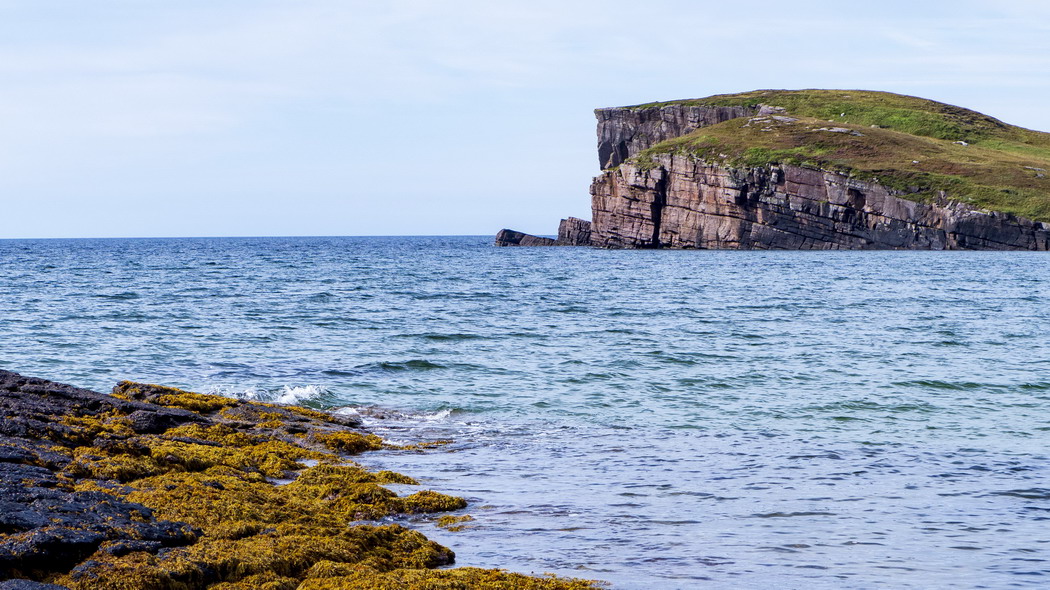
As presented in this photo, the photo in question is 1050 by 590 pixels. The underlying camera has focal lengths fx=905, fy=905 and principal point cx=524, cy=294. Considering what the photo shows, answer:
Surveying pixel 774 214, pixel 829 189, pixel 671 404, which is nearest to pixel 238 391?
pixel 671 404

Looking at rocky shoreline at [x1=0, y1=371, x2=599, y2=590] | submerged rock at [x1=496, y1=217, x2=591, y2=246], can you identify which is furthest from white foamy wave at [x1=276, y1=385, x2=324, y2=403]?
submerged rock at [x1=496, y1=217, x2=591, y2=246]

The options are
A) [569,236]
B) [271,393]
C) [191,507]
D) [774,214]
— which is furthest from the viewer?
[569,236]

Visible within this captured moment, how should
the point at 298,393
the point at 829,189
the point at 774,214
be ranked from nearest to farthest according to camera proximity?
the point at 298,393 → the point at 829,189 → the point at 774,214

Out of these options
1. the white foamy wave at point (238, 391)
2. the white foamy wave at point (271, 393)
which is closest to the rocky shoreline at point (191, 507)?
the white foamy wave at point (271, 393)

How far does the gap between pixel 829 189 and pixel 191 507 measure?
122 meters

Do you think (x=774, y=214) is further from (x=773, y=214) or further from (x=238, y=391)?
(x=238, y=391)

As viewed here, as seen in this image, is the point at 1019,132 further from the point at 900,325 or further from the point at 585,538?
the point at 585,538

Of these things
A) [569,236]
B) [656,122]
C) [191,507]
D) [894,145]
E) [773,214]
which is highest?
[656,122]

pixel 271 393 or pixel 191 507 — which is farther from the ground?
pixel 191 507

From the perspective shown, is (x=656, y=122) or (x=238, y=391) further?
(x=656, y=122)

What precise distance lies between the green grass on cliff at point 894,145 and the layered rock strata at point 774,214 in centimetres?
240

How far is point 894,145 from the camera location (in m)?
139

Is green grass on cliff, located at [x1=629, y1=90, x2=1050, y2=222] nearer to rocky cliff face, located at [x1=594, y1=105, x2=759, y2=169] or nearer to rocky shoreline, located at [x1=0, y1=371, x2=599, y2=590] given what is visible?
rocky cliff face, located at [x1=594, y1=105, x2=759, y2=169]

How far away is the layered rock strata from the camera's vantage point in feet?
377
